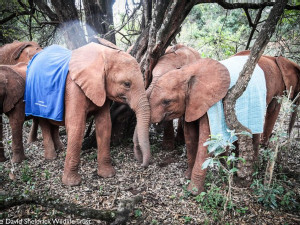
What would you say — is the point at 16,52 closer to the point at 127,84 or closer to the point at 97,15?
the point at 97,15

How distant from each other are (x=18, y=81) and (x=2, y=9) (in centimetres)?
387

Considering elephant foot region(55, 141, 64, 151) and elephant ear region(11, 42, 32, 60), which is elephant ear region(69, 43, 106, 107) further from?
elephant ear region(11, 42, 32, 60)

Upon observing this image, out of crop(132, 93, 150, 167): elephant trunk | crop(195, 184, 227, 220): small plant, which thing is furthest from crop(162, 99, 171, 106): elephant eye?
crop(195, 184, 227, 220): small plant

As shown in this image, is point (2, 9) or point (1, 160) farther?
point (2, 9)

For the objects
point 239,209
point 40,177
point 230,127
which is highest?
point 230,127

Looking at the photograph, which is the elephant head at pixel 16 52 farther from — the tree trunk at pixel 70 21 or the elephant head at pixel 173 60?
the elephant head at pixel 173 60

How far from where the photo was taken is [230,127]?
3.77 meters

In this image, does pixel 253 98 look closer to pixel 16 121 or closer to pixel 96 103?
pixel 96 103

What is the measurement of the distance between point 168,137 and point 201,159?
1791 millimetres

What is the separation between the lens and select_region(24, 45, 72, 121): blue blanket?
4.15 m

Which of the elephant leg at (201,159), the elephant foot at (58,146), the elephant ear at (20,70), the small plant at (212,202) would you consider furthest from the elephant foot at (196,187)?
the elephant ear at (20,70)

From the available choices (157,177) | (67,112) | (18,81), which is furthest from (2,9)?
(157,177)

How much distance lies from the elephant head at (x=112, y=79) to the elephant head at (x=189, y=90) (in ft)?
0.69

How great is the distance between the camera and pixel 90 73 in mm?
3957
